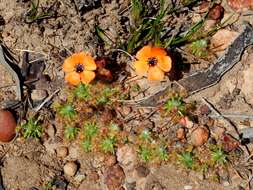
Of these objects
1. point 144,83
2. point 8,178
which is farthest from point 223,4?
point 8,178

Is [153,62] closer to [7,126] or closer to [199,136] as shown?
[199,136]

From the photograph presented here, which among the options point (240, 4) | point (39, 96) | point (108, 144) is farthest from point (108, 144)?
point (240, 4)

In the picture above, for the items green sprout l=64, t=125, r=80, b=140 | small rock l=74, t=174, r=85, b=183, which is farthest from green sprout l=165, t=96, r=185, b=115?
small rock l=74, t=174, r=85, b=183

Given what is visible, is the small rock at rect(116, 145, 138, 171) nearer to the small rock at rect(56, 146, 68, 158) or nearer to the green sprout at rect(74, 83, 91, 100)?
the small rock at rect(56, 146, 68, 158)

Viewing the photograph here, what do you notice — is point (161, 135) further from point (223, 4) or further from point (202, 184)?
point (223, 4)

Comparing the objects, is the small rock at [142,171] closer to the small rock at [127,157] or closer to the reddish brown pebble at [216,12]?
the small rock at [127,157]
